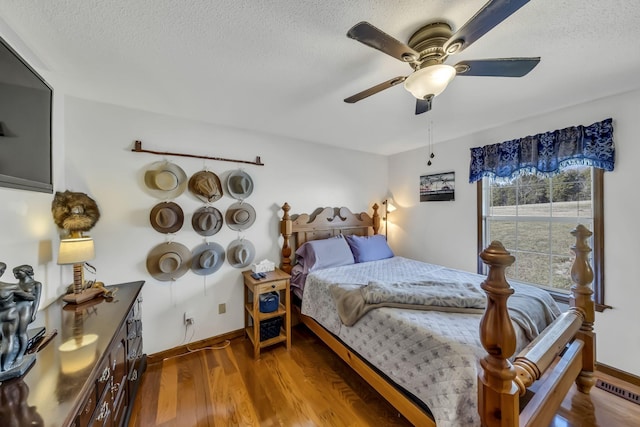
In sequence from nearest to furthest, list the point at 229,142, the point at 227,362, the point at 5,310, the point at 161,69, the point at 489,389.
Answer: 1. the point at 5,310
2. the point at 489,389
3. the point at 161,69
4. the point at 227,362
5. the point at 229,142

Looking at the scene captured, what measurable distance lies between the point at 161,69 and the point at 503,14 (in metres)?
1.85

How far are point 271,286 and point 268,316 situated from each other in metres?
0.29

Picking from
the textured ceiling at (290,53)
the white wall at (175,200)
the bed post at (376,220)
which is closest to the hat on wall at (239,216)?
the white wall at (175,200)

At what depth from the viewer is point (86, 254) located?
62.2 inches

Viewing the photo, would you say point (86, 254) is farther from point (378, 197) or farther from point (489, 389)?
point (378, 197)

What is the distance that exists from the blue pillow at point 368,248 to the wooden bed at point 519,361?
1.03m

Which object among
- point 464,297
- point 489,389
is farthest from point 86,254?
point 464,297

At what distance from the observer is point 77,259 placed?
1.53 metres

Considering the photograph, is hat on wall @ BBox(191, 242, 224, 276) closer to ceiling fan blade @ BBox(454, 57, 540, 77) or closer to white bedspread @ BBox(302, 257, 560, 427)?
white bedspread @ BBox(302, 257, 560, 427)

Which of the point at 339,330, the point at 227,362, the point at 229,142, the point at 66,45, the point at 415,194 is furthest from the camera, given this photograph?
the point at 415,194

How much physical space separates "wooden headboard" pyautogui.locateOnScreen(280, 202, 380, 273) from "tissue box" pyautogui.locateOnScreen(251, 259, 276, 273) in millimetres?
226

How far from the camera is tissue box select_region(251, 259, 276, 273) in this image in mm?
2567

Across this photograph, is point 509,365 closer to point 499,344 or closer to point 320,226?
point 499,344

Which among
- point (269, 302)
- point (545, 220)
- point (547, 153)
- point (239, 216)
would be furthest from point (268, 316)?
point (547, 153)
